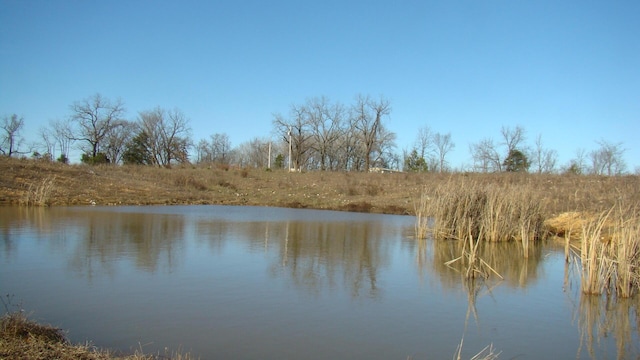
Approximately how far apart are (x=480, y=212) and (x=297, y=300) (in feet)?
27.9

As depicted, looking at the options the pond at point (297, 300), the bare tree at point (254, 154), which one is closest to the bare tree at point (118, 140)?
the bare tree at point (254, 154)

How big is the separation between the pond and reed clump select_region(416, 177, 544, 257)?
152 cm

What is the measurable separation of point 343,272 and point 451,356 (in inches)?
147

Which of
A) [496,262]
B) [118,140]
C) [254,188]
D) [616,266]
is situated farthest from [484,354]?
[118,140]

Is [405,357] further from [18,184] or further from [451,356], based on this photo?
[18,184]

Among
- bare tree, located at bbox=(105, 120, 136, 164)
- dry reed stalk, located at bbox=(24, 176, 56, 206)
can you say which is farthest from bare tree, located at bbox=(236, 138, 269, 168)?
dry reed stalk, located at bbox=(24, 176, 56, 206)

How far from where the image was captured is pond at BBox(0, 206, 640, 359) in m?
4.83

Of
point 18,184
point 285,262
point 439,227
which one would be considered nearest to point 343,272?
point 285,262

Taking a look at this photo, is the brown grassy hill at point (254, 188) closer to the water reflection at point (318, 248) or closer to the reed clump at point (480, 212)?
the reed clump at point (480, 212)

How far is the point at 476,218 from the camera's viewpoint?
43.9 ft

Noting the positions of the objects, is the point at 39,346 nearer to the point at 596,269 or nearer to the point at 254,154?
the point at 596,269

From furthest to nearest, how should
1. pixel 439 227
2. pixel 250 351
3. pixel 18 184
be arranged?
pixel 18 184 → pixel 439 227 → pixel 250 351

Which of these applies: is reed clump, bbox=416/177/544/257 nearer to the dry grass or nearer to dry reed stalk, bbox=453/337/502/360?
dry reed stalk, bbox=453/337/502/360

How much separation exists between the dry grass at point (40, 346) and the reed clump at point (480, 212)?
1006 cm
